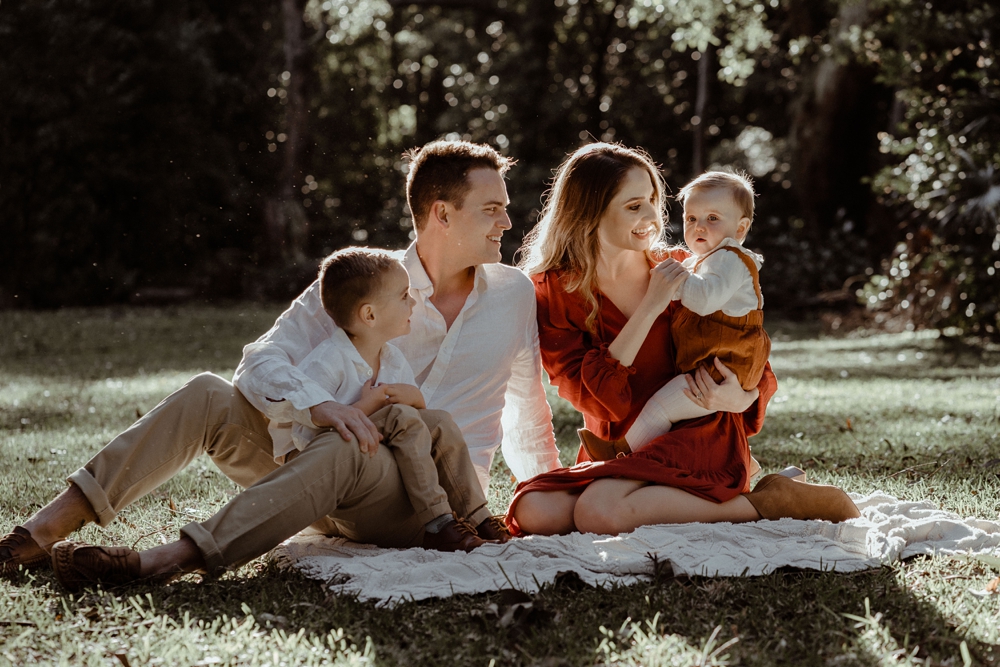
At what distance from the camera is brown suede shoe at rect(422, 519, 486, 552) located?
3441 millimetres

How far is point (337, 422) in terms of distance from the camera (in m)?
3.24

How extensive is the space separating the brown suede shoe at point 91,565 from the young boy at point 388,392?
2.11 feet

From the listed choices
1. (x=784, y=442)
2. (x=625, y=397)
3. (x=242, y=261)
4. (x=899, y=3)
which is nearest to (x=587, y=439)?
(x=625, y=397)

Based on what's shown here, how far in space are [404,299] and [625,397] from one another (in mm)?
982

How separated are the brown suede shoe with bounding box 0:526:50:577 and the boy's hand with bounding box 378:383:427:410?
4.10 feet

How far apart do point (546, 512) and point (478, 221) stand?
1.24 meters

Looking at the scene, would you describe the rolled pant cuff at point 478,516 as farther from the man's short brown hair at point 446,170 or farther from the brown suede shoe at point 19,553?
the brown suede shoe at point 19,553

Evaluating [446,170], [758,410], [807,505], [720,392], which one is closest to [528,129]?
[446,170]

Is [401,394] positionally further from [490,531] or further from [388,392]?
[490,531]

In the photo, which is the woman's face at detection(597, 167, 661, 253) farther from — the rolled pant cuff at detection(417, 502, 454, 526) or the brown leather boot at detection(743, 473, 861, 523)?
the rolled pant cuff at detection(417, 502, 454, 526)

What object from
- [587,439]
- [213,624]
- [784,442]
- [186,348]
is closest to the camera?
[213,624]

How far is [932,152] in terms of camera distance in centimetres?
1127

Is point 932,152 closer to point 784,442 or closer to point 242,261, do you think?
point 784,442

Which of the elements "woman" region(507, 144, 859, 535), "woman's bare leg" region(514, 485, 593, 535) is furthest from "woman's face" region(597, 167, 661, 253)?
"woman's bare leg" region(514, 485, 593, 535)
